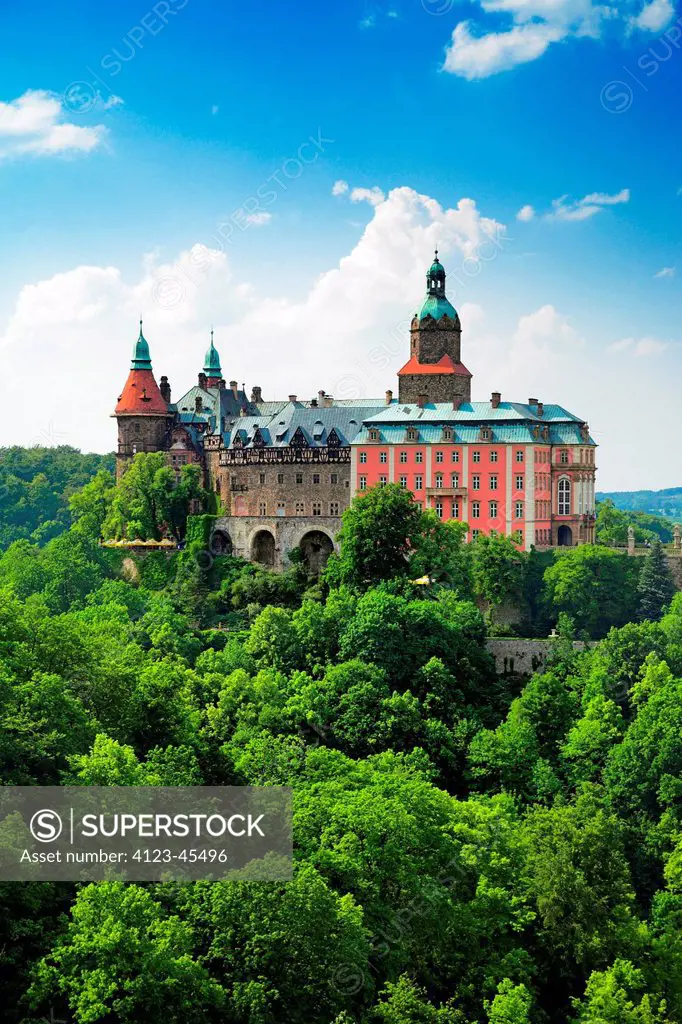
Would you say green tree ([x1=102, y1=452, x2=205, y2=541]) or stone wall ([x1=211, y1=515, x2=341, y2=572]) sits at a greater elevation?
green tree ([x1=102, y1=452, x2=205, y2=541])

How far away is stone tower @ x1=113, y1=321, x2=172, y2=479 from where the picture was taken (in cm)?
8744

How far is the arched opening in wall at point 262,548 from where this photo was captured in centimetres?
8194

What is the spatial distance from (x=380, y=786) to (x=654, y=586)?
3436 cm

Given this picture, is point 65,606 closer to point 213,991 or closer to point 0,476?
point 213,991

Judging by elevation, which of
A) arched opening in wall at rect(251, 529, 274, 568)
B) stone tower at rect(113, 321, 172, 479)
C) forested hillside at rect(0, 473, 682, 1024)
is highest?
stone tower at rect(113, 321, 172, 479)

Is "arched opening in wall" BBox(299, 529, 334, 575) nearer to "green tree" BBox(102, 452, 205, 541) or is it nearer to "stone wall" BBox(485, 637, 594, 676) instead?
"green tree" BBox(102, 452, 205, 541)

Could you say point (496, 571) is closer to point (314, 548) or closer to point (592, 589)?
point (592, 589)

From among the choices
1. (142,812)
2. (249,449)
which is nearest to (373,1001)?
(142,812)

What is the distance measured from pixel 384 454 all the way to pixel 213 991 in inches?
1921

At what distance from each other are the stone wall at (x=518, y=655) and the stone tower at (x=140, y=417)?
97.6 feet

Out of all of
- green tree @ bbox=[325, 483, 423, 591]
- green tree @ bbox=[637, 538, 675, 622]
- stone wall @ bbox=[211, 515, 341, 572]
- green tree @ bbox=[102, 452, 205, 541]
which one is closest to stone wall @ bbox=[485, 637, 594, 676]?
green tree @ bbox=[325, 483, 423, 591]

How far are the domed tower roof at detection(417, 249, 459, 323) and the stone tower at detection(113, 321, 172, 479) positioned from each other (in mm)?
16414

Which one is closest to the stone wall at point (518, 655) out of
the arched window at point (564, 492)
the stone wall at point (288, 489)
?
the arched window at point (564, 492)

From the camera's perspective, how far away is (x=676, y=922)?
43875 millimetres
